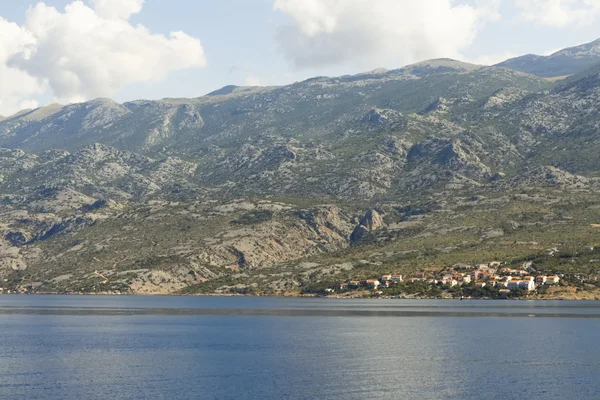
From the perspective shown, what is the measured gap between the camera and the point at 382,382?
101 metres

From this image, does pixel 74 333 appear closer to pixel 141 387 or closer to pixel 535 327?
pixel 141 387

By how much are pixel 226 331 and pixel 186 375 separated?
2639 inches

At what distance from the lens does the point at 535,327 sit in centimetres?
17075

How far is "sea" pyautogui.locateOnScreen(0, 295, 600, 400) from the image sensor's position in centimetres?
9581

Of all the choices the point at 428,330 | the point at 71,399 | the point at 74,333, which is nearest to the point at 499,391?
the point at 71,399

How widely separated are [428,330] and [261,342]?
41446 millimetres

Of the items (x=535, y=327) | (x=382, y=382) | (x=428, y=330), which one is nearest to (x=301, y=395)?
(x=382, y=382)

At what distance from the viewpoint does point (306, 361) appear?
121 metres

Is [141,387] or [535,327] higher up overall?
[141,387]

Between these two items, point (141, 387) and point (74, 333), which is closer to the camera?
point (141, 387)

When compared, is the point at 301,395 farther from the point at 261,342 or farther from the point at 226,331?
the point at 226,331

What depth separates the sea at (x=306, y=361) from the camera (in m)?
95.8

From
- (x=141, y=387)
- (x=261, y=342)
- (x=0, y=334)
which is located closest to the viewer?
Answer: (x=141, y=387)

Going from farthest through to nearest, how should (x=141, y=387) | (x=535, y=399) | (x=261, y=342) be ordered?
1. (x=261, y=342)
2. (x=141, y=387)
3. (x=535, y=399)
